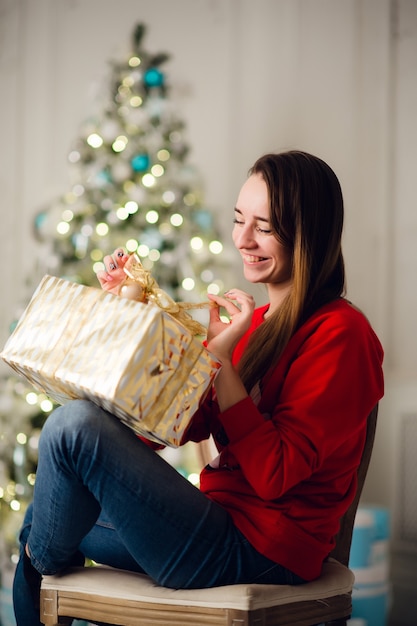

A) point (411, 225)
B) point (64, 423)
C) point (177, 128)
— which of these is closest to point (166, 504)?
point (64, 423)

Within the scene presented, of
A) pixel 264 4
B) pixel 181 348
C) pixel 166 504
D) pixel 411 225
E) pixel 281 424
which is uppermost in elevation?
pixel 264 4

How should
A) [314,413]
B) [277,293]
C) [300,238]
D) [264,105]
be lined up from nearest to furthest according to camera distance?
[314,413]
[300,238]
[277,293]
[264,105]

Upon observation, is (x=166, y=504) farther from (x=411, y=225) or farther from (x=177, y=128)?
(x=411, y=225)

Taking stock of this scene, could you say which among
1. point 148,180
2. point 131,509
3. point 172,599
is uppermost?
point 148,180

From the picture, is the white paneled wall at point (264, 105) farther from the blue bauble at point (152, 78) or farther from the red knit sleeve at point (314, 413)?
the red knit sleeve at point (314, 413)

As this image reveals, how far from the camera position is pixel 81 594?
122 centimetres

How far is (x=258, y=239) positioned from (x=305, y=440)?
14.9 inches

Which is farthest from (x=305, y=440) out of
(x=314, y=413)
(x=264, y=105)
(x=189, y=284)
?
(x=264, y=105)

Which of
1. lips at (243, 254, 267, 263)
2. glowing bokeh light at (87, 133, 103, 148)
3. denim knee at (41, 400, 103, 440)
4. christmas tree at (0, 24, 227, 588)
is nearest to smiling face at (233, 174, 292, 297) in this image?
lips at (243, 254, 267, 263)

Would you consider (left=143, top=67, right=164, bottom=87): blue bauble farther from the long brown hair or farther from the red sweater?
the red sweater

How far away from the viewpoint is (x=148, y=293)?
125 cm

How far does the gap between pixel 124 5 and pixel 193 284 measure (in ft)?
5.00

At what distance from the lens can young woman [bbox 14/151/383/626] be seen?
1.14 metres

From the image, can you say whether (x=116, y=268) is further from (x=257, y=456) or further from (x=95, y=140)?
(x=95, y=140)
